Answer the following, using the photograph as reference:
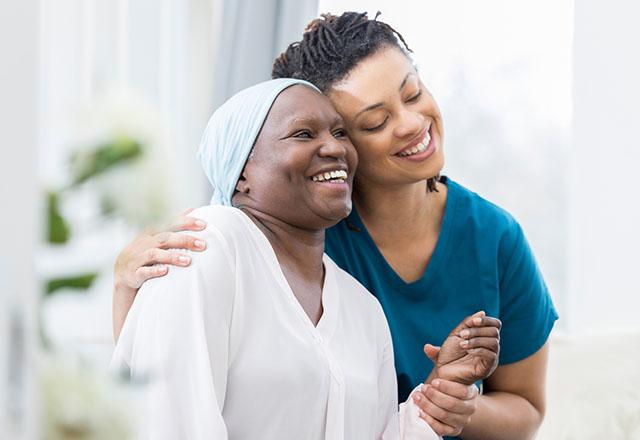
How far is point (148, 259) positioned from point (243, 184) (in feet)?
0.81

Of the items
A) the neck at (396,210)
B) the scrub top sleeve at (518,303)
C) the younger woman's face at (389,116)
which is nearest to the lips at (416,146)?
the younger woman's face at (389,116)

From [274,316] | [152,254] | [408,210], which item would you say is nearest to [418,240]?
[408,210]

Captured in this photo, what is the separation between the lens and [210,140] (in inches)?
67.4

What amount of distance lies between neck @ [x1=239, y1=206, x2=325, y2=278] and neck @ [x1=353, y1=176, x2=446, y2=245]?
0.30 metres

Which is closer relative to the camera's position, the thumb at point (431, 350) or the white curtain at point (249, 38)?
the thumb at point (431, 350)

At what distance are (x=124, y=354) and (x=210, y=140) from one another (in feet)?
1.44

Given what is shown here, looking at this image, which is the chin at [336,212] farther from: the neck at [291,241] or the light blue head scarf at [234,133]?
the light blue head scarf at [234,133]

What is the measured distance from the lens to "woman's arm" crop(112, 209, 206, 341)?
1476mm

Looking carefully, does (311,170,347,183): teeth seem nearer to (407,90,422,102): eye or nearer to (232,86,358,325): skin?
(232,86,358,325): skin

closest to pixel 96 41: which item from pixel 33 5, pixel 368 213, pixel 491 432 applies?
pixel 368 213

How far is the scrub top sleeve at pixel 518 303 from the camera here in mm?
2064

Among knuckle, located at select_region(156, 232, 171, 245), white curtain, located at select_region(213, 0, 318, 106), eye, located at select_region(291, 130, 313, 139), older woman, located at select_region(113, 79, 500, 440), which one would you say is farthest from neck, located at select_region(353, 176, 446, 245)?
white curtain, located at select_region(213, 0, 318, 106)

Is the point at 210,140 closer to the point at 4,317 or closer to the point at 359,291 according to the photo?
the point at 359,291

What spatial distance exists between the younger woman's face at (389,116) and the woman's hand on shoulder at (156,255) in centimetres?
44
